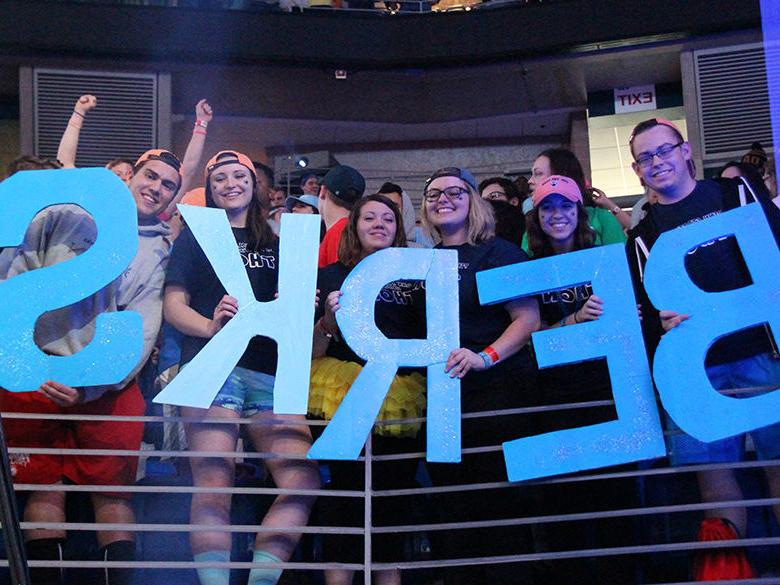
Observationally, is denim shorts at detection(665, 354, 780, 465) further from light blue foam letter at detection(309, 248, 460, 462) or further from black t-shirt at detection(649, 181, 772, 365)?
light blue foam letter at detection(309, 248, 460, 462)

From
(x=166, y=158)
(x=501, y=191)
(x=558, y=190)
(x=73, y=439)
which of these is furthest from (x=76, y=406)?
(x=501, y=191)

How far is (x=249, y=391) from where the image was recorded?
12.2 ft

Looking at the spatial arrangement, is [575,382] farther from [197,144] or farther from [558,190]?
[197,144]

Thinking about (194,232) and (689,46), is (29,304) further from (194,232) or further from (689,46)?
(689,46)

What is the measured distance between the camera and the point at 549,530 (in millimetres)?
3754

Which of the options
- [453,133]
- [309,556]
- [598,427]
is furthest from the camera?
[453,133]

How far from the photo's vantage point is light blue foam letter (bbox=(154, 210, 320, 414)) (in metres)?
3.53

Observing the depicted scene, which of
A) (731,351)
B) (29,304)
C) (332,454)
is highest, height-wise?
(29,304)

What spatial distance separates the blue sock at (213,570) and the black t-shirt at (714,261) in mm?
1771

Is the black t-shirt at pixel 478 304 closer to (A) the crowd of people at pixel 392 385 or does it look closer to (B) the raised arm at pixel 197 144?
(A) the crowd of people at pixel 392 385

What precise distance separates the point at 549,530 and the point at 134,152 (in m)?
5.41

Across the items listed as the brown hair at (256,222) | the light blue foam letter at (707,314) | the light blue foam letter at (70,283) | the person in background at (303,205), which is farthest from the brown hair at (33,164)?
the light blue foam letter at (707,314)

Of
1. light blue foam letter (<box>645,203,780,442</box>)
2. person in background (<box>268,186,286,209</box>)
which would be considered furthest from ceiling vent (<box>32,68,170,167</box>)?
light blue foam letter (<box>645,203,780,442</box>)

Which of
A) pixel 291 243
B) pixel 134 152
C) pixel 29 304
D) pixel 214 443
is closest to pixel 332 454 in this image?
pixel 214 443
